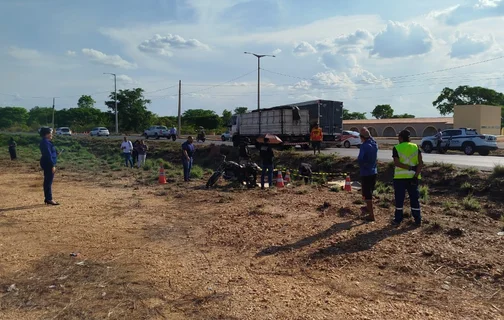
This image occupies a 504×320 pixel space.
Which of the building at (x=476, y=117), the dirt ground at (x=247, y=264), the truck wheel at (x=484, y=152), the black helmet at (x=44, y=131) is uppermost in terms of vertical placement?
the building at (x=476, y=117)

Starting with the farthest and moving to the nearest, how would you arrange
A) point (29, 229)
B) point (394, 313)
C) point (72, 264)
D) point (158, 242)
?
point (29, 229) < point (158, 242) < point (72, 264) < point (394, 313)

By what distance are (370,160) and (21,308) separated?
19.2ft

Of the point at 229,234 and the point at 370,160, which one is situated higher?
the point at 370,160

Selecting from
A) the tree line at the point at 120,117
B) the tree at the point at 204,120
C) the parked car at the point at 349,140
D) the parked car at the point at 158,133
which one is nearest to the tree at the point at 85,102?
the tree line at the point at 120,117

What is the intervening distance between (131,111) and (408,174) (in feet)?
239

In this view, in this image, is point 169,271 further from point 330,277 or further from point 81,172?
point 81,172

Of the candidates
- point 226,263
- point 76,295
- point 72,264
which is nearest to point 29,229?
point 72,264

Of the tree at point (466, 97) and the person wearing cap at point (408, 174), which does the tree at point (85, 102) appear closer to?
the tree at point (466, 97)

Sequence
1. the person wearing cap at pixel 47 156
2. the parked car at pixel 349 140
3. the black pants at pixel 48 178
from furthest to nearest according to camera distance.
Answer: the parked car at pixel 349 140 → the black pants at pixel 48 178 → the person wearing cap at pixel 47 156

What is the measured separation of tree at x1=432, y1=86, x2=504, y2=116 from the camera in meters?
76.8

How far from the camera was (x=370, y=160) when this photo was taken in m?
7.93

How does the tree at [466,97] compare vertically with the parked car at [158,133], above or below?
above

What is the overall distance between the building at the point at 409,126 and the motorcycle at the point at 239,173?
4148 cm

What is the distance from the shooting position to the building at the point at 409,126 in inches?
2190
